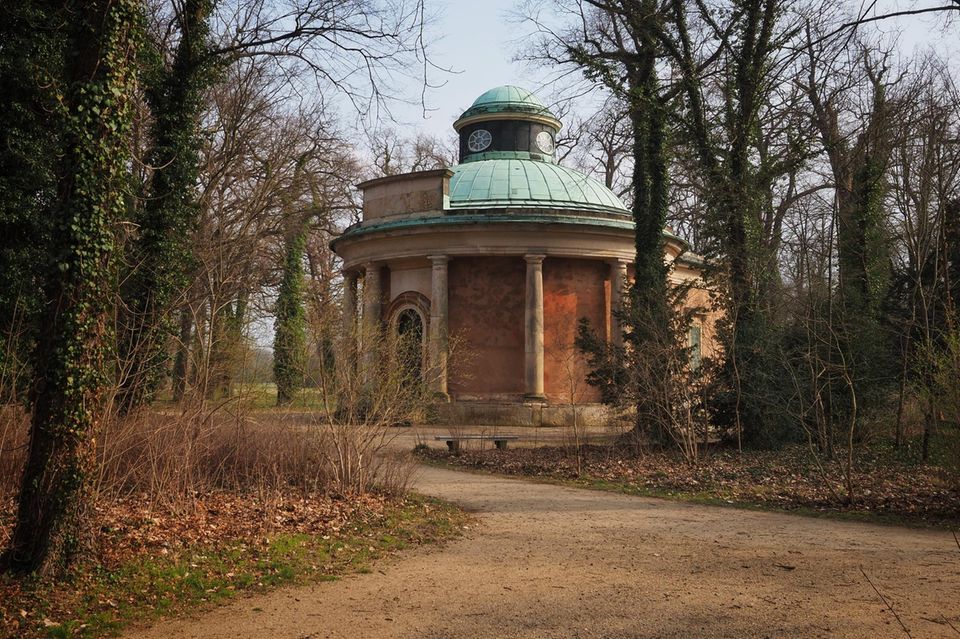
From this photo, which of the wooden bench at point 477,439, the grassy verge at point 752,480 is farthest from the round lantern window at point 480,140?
the grassy verge at point 752,480

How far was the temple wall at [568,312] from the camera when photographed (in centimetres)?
2127

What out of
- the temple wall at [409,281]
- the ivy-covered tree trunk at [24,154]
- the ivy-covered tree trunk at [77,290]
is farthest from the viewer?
the temple wall at [409,281]

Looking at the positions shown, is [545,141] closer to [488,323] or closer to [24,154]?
[488,323]

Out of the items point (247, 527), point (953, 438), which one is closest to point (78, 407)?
point (247, 527)

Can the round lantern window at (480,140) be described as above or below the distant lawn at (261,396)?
above

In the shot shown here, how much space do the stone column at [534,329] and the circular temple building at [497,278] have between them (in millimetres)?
27

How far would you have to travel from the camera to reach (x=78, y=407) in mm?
6000

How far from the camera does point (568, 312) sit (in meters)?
21.8

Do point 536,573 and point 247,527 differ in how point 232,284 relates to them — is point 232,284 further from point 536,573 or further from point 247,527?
point 536,573

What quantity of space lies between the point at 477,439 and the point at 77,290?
11.3 m

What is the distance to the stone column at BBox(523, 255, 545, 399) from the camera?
20.6m

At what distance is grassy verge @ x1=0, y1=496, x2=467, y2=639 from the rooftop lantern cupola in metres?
19.5

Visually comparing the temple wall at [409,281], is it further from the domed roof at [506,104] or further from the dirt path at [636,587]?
the dirt path at [636,587]

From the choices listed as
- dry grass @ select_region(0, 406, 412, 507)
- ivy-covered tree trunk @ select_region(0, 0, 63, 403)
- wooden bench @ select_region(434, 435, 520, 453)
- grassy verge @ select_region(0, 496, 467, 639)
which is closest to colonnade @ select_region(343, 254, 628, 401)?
wooden bench @ select_region(434, 435, 520, 453)
